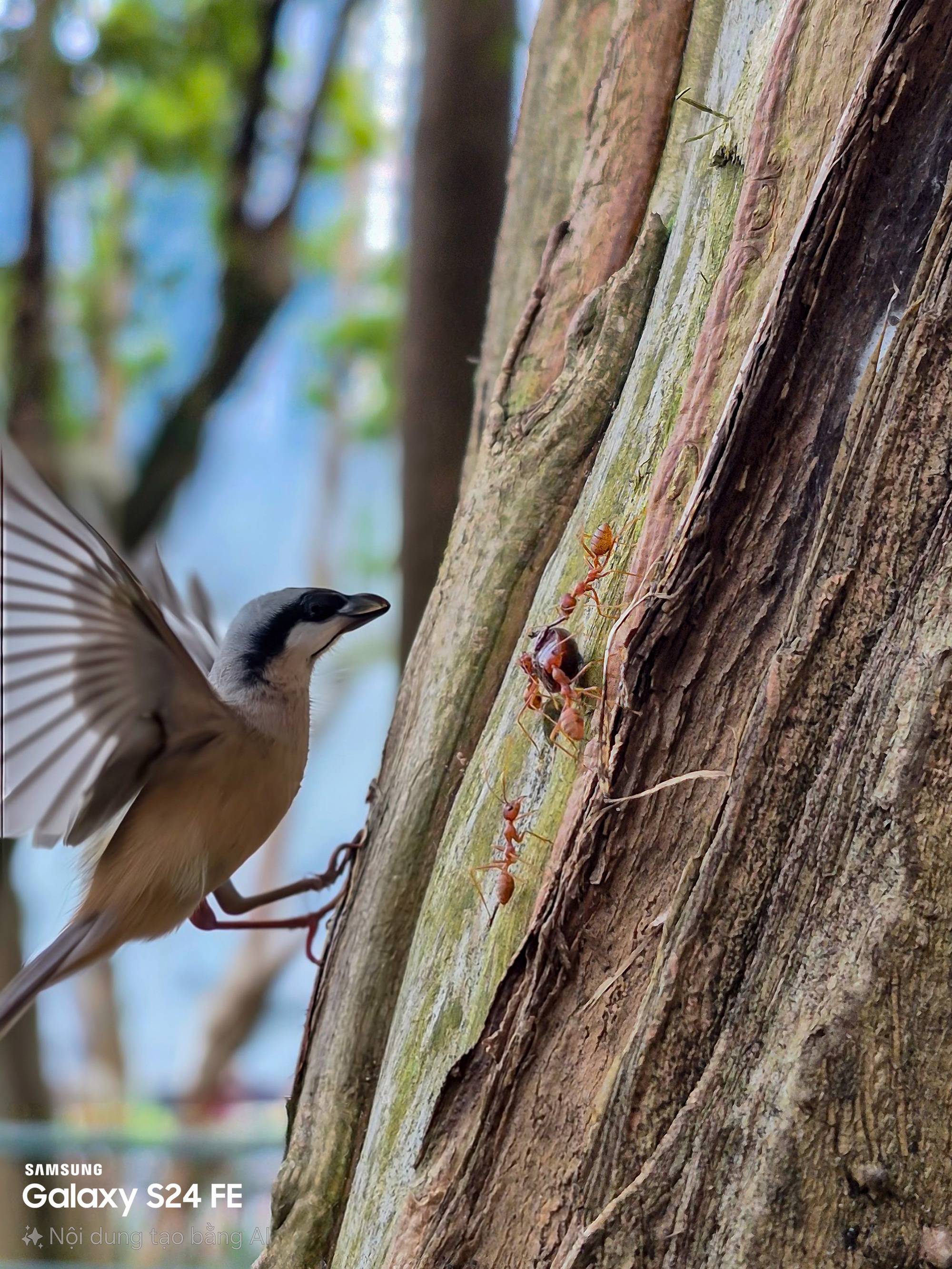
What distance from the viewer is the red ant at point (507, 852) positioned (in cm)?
108

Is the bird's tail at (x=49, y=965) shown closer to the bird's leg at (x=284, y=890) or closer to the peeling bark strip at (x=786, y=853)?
the bird's leg at (x=284, y=890)

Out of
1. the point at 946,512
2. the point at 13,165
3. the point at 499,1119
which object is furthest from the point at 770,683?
the point at 13,165

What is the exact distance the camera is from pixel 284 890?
1755 mm

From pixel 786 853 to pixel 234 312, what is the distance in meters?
3.14

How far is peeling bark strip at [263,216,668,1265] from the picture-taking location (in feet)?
4.18

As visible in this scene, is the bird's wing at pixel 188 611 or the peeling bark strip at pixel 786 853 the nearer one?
the peeling bark strip at pixel 786 853

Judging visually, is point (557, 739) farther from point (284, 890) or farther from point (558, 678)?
point (284, 890)

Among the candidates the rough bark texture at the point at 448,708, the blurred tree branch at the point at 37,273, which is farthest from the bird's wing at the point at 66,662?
the blurred tree branch at the point at 37,273

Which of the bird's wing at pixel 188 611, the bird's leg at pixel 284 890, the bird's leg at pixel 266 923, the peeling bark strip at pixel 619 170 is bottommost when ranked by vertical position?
the bird's leg at pixel 266 923

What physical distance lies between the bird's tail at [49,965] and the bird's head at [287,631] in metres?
0.37

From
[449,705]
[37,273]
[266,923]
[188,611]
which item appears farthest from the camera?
[37,273]

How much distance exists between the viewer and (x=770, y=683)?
0.90 meters

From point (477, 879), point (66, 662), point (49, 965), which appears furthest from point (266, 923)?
point (477, 879)

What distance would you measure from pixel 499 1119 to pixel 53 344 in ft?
11.2
